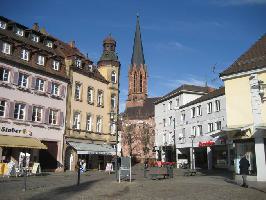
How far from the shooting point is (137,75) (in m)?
122

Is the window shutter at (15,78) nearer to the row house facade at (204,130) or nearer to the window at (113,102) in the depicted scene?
the window at (113,102)

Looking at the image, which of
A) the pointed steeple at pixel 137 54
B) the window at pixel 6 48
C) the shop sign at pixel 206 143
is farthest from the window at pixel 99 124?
the pointed steeple at pixel 137 54

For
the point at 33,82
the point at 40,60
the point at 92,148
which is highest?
the point at 40,60

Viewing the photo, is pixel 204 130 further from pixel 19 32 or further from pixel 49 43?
pixel 19 32

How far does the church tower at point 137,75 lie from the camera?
395ft

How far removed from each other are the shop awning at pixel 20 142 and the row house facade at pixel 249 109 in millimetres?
18135

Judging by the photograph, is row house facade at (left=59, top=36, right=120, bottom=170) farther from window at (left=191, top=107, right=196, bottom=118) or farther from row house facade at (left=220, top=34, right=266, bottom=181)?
row house facade at (left=220, top=34, right=266, bottom=181)

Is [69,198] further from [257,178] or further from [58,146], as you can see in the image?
[58,146]

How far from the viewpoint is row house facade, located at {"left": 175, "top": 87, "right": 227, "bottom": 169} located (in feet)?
156

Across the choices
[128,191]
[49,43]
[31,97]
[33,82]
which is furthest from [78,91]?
[128,191]

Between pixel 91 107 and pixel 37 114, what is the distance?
9.02 m

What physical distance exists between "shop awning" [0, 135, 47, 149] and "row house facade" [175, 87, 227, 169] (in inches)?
874

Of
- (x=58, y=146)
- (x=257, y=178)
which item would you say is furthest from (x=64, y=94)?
(x=257, y=178)

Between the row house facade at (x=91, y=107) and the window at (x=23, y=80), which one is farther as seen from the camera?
the row house facade at (x=91, y=107)
